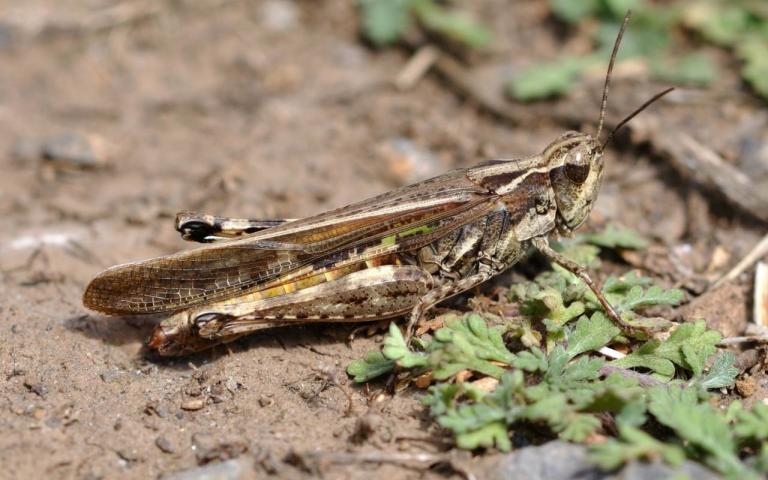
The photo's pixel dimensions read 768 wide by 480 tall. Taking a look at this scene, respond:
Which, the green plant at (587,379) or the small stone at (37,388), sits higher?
the green plant at (587,379)

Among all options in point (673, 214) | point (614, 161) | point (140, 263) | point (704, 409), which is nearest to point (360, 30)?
point (614, 161)

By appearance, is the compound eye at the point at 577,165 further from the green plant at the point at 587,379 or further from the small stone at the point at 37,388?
the small stone at the point at 37,388

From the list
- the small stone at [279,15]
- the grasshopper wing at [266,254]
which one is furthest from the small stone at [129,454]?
the small stone at [279,15]

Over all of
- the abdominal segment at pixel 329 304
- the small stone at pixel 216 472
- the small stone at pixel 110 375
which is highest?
the abdominal segment at pixel 329 304

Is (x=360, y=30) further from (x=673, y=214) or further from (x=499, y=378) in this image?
(x=499, y=378)

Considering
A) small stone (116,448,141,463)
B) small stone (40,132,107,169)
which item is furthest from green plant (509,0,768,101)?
small stone (116,448,141,463)

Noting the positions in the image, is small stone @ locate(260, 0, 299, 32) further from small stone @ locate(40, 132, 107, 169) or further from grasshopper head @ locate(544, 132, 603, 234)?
grasshopper head @ locate(544, 132, 603, 234)

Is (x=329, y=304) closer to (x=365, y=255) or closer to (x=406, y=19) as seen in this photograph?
(x=365, y=255)

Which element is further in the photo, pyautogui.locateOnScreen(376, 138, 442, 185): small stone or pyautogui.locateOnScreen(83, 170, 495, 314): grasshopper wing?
pyautogui.locateOnScreen(376, 138, 442, 185): small stone

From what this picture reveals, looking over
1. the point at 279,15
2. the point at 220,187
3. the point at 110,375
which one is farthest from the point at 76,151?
the point at 110,375
